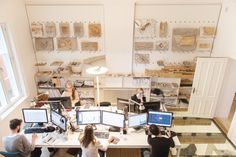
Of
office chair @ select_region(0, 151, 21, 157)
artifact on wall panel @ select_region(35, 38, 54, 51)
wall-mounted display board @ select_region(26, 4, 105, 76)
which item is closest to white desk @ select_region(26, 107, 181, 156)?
office chair @ select_region(0, 151, 21, 157)

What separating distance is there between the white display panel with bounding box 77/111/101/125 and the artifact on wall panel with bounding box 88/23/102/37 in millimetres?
2522

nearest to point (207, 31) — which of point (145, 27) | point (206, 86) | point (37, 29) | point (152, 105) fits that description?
point (206, 86)

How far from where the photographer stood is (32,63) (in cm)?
550

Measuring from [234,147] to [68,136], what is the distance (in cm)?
380

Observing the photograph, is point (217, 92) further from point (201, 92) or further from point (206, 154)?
point (206, 154)

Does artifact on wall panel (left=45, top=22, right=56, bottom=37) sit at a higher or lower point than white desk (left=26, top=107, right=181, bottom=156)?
higher

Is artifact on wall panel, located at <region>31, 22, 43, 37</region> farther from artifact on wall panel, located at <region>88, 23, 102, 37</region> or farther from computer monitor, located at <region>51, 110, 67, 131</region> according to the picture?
computer monitor, located at <region>51, 110, 67, 131</region>

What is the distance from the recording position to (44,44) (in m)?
5.52

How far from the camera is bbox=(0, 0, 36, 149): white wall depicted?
4254 millimetres

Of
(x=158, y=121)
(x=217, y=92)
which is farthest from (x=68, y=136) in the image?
(x=217, y=92)

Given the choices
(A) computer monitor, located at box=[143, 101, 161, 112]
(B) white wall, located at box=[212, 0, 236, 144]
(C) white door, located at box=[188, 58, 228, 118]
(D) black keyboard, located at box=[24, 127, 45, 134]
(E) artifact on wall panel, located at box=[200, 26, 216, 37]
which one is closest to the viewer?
(D) black keyboard, located at box=[24, 127, 45, 134]

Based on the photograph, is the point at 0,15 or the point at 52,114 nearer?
the point at 52,114

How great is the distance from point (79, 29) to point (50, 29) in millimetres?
830

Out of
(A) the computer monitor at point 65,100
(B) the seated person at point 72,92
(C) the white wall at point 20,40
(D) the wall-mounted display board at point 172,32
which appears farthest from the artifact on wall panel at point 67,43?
(A) the computer monitor at point 65,100
